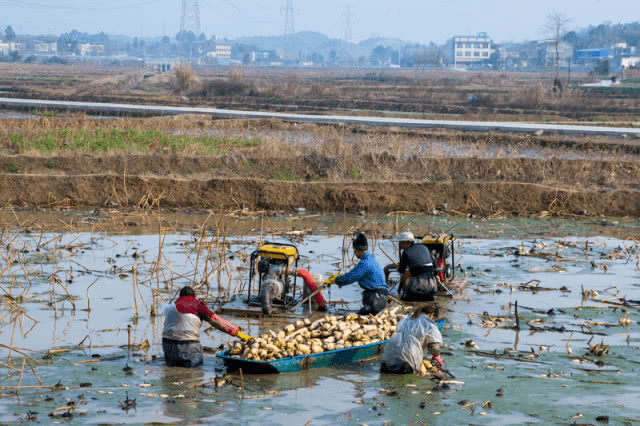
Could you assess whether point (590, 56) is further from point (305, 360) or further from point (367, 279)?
point (305, 360)

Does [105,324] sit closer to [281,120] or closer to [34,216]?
[34,216]

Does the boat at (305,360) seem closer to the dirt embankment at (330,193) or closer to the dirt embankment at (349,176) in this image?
the dirt embankment at (349,176)

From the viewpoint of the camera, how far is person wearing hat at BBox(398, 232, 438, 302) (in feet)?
42.9

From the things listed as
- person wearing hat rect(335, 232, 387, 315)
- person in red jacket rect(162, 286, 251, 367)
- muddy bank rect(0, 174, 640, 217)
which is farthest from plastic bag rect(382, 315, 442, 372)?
muddy bank rect(0, 174, 640, 217)

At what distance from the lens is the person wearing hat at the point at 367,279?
476 inches

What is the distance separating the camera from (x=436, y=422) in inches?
346

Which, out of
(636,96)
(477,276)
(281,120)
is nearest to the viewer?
(477,276)

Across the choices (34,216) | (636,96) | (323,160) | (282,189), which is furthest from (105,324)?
(636,96)

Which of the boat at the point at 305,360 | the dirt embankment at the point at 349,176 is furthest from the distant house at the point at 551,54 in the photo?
the boat at the point at 305,360

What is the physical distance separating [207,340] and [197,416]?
2.93m

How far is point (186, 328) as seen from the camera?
10227 mm

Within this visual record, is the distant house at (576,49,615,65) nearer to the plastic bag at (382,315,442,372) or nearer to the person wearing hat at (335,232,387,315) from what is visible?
the person wearing hat at (335,232,387,315)

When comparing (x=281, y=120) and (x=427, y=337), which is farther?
(x=281, y=120)

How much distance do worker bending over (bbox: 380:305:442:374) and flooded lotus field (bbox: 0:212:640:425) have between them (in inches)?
6.2
